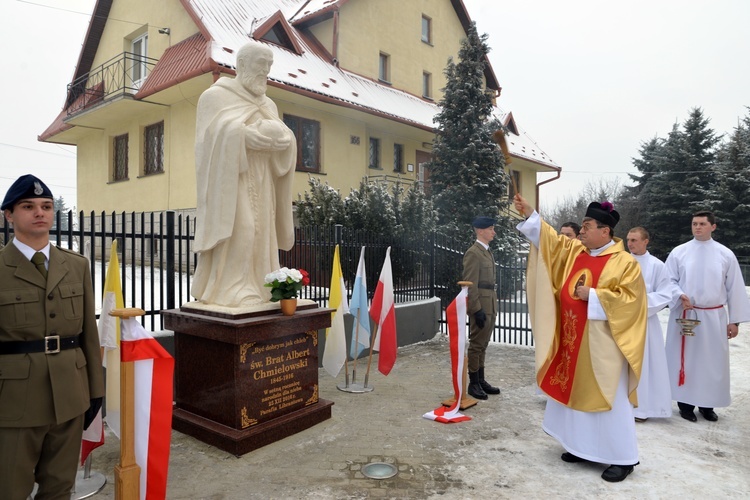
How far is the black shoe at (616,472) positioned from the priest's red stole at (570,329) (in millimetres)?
552

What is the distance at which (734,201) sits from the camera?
2352 cm

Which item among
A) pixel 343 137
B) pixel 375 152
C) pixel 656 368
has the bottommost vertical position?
pixel 656 368

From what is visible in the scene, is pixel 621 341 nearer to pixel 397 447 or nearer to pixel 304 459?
pixel 397 447

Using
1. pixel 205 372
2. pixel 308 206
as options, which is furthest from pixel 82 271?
pixel 308 206

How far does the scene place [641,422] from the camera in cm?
517

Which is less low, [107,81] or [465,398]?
[107,81]

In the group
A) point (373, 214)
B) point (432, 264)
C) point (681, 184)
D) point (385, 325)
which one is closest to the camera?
point (385, 325)

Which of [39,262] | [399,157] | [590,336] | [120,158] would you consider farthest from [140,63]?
[590,336]

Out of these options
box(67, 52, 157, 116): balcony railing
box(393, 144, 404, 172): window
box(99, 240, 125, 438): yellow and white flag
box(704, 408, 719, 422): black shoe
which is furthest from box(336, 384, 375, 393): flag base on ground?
box(393, 144, 404, 172): window

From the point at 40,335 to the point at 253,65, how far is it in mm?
3150

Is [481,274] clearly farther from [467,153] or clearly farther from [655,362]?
[467,153]

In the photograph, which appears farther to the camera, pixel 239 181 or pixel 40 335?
pixel 239 181

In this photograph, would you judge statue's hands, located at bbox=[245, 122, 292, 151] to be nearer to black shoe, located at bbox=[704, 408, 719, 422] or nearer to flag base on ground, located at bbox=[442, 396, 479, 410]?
→ flag base on ground, located at bbox=[442, 396, 479, 410]

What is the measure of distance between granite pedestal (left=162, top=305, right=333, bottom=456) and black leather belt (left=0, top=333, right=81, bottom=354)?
1598 millimetres
